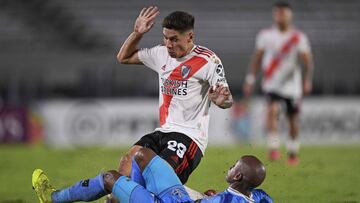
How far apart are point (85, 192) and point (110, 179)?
1.04ft

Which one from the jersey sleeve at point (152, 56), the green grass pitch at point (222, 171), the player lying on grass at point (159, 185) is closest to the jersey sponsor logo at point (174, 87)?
the jersey sleeve at point (152, 56)

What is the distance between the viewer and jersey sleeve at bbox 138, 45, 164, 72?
22.7ft

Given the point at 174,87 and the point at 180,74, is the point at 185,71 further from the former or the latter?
the point at 174,87

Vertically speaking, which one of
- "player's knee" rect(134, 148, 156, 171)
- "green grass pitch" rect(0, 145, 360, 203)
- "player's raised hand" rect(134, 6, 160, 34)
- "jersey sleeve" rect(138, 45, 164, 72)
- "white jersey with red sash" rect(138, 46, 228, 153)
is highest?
"player's raised hand" rect(134, 6, 160, 34)

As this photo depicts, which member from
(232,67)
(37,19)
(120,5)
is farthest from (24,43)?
(232,67)

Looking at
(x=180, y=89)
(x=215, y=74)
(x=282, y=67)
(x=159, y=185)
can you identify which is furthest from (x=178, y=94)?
(x=282, y=67)

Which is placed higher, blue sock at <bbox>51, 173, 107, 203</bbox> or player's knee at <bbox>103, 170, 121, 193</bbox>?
player's knee at <bbox>103, 170, 121, 193</bbox>

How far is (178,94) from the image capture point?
6.71 m

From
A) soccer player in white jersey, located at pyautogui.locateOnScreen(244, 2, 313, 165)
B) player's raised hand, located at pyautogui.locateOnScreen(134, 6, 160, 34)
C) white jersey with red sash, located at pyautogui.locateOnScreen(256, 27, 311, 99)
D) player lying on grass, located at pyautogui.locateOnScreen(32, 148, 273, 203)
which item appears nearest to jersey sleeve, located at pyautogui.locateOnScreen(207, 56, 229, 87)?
player's raised hand, located at pyautogui.locateOnScreen(134, 6, 160, 34)

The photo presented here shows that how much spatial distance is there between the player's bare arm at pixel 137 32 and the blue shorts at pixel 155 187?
131 cm

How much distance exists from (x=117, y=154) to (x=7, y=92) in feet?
16.9

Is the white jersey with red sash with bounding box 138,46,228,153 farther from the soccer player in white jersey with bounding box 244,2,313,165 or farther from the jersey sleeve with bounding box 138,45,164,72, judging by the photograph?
the soccer player in white jersey with bounding box 244,2,313,165

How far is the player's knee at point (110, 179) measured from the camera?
6043 mm

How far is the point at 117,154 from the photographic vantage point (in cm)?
1427
